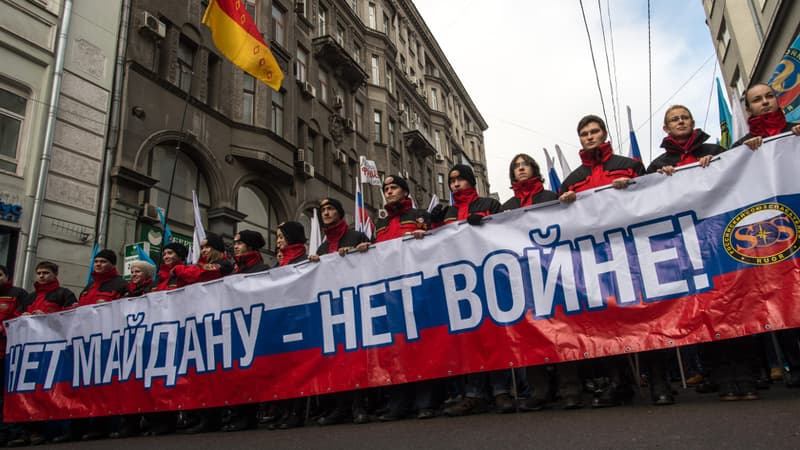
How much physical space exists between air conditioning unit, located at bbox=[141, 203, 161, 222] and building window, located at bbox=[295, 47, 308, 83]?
9.39 metres

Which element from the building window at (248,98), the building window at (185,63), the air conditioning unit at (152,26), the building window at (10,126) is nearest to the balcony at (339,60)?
the building window at (248,98)

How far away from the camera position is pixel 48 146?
1040 cm

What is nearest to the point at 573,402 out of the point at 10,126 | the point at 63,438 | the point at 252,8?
the point at 63,438

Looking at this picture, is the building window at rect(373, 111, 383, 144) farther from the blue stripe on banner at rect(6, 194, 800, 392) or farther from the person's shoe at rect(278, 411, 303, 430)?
the person's shoe at rect(278, 411, 303, 430)

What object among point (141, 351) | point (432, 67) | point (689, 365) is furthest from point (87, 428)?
point (432, 67)

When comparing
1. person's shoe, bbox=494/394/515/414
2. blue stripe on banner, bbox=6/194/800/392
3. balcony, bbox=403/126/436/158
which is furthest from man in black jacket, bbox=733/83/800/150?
balcony, bbox=403/126/436/158

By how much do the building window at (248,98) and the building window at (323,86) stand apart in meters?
5.40

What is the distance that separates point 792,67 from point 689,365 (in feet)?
27.9

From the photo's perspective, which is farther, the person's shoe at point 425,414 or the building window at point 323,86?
the building window at point 323,86

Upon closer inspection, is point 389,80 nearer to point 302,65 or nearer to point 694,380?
point 302,65

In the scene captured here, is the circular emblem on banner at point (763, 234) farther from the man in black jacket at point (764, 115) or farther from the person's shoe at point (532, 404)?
the person's shoe at point (532, 404)

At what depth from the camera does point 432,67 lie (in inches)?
1588

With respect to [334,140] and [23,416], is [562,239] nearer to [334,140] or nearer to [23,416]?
[23,416]

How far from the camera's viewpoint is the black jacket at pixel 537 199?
4.57m
